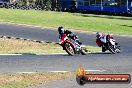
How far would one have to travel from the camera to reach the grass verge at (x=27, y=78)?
13.5 meters

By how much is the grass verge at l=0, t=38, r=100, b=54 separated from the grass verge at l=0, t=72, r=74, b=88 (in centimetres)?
702

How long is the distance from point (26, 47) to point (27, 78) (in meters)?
10.5

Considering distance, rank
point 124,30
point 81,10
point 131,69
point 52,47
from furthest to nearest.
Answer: point 81,10
point 124,30
point 52,47
point 131,69

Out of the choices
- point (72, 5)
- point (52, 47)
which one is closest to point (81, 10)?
point (72, 5)

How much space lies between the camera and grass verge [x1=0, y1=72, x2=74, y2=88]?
44.3ft

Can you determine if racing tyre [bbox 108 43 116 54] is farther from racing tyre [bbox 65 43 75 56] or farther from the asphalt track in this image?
racing tyre [bbox 65 43 75 56]

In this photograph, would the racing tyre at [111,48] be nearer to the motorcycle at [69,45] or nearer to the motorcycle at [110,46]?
the motorcycle at [110,46]

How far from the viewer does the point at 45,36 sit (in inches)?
1305

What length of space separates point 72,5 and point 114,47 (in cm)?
5704

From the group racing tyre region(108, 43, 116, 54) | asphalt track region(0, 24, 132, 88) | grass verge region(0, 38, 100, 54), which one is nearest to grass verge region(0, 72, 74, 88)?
asphalt track region(0, 24, 132, 88)

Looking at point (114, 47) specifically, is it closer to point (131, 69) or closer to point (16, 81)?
point (131, 69)

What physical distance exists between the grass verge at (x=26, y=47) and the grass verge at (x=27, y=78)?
702cm

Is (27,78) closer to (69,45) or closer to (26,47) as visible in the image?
(69,45)

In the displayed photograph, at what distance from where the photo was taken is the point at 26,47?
2511 cm
